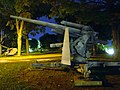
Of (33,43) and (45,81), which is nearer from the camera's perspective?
(45,81)

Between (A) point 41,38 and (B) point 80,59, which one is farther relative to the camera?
(A) point 41,38

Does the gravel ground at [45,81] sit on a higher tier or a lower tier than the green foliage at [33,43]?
lower

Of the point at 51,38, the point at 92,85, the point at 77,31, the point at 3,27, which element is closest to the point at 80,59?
the point at 77,31

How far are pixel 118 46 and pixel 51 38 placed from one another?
175 feet

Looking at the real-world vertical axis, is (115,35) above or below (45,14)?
below

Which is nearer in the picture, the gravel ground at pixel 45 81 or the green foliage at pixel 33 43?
the gravel ground at pixel 45 81

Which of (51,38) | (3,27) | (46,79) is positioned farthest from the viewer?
(51,38)

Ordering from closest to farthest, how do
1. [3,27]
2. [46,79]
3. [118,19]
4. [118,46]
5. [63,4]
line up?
[46,79] → [118,19] → [63,4] → [118,46] → [3,27]

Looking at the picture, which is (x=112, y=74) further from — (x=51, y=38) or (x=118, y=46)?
(x=51, y=38)

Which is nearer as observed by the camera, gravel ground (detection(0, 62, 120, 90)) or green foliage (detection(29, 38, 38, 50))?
gravel ground (detection(0, 62, 120, 90))

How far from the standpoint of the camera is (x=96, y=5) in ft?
79.7

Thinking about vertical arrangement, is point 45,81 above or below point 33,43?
below

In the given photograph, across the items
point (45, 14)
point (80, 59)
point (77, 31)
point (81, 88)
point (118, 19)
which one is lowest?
point (81, 88)

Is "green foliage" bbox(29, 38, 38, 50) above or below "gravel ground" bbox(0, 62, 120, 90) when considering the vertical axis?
above
